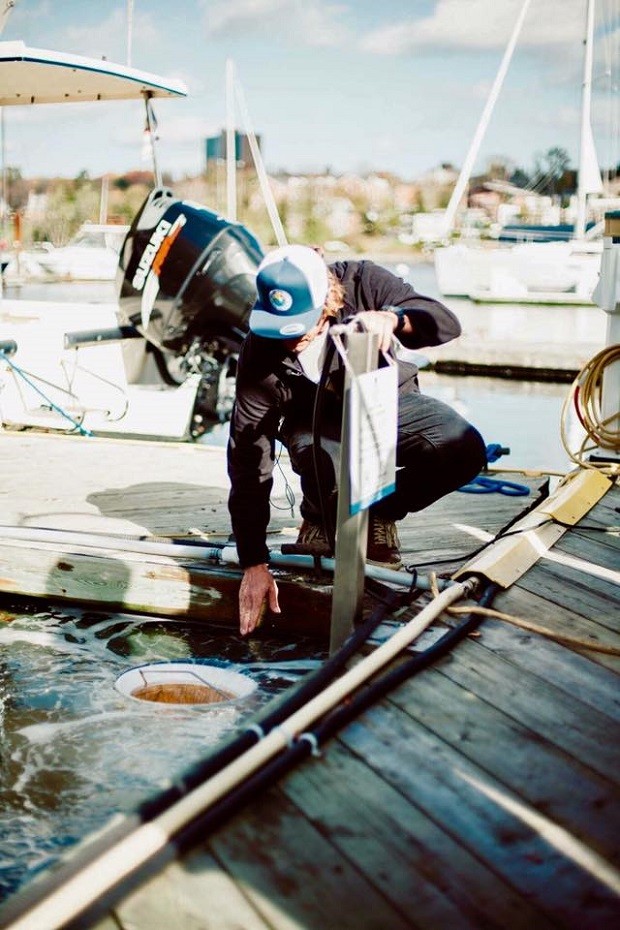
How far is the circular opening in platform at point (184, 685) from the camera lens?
3.28 metres

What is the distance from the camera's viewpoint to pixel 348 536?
263cm

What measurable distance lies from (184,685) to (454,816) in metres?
1.61

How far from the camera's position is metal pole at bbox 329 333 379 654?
8.16ft

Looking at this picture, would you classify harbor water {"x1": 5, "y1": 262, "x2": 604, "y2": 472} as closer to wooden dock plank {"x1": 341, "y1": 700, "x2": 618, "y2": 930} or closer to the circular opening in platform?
the circular opening in platform

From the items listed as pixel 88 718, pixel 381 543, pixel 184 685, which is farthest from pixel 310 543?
pixel 88 718

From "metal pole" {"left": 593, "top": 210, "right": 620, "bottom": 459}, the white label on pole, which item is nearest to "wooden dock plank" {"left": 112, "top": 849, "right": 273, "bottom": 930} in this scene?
the white label on pole

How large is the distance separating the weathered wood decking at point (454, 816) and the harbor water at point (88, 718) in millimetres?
252

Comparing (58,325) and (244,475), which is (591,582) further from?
(58,325)

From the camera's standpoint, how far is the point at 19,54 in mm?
6832

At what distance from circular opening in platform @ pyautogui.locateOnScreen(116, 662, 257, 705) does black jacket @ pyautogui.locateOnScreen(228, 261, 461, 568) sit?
42cm

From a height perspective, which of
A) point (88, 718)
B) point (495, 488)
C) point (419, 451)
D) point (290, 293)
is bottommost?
point (88, 718)

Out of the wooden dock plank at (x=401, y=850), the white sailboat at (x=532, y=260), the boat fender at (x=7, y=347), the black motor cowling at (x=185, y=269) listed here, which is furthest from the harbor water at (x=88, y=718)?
the white sailboat at (x=532, y=260)

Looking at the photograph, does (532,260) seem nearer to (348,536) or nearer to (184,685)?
(184,685)

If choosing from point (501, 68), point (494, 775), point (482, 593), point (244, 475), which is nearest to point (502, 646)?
point (482, 593)
